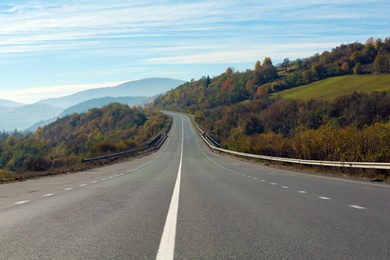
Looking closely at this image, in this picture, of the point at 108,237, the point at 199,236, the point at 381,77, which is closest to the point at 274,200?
the point at 199,236

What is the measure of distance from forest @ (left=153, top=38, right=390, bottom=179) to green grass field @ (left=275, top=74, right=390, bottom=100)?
5.19 meters

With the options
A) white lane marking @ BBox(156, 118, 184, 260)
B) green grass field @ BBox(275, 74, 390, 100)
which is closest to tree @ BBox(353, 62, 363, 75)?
green grass field @ BBox(275, 74, 390, 100)

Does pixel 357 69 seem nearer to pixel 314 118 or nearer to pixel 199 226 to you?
pixel 314 118

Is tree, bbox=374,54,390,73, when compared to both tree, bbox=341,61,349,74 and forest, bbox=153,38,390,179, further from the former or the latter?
tree, bbox=341,61,349,74

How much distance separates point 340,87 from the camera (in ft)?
412

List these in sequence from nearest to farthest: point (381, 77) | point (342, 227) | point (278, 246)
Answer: point (278, 246) < point (342, 227) < point (381, 77)

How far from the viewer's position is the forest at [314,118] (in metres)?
22.6

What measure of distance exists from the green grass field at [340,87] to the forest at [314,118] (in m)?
5.19

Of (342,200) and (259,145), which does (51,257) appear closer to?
(342,200)

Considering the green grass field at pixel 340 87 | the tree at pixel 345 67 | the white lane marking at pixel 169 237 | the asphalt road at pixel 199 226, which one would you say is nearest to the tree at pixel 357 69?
the tree at pixel 345 67

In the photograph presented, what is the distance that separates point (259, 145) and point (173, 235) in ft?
117

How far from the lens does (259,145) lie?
4222 cm

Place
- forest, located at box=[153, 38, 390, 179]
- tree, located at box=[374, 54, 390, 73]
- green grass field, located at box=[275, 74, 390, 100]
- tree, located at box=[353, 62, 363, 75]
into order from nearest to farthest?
forest, located at box=[153, 38, 390, 179]
green grass field, located at box=[275, 74, 390, 100]
tree, located at box=[374, 54, 390, 73]
tree, located at box=[353, 62, 363, 75]

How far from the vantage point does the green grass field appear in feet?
369
